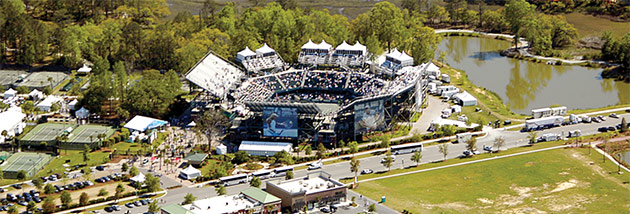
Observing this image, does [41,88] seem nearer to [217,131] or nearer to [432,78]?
[217,131]

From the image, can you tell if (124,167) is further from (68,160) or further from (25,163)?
(25,163)

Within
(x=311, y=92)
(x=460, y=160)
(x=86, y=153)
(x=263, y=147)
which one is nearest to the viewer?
(x=460, y=160)

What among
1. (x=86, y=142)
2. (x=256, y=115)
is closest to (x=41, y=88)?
(x=86, y=142)

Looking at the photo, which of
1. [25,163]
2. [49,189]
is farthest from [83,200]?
[25,163]

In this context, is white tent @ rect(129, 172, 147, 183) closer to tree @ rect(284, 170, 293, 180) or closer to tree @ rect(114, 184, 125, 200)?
tree @ rect(114, 184, 125, 200)

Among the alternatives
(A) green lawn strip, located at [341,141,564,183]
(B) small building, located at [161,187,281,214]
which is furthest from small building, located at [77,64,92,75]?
(B) small building, located at [161,187,281,214]

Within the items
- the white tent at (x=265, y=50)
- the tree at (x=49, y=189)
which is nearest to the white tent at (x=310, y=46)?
the white tent at (x=265, y=50)
